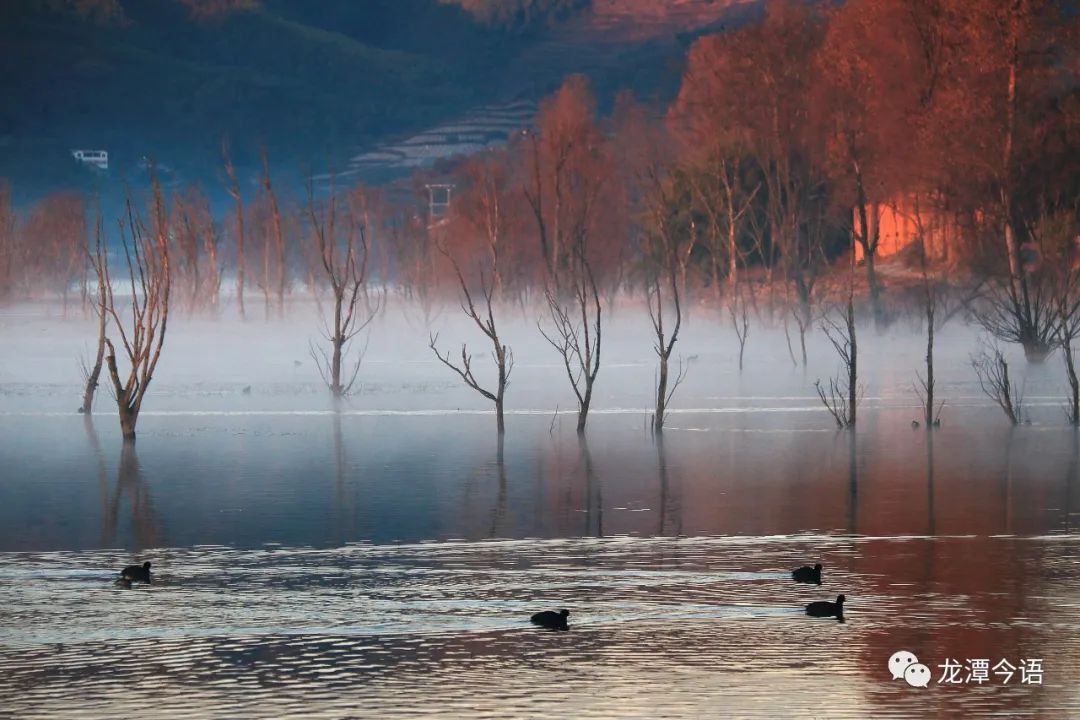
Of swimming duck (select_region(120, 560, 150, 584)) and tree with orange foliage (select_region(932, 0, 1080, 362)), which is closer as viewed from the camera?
swimming duck (select_region(120, 560, 150, 584))

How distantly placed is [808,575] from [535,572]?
205 cm

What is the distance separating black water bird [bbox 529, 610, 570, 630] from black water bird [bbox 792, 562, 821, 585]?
7.14 feet

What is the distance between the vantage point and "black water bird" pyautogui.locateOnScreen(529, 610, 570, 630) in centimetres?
1037

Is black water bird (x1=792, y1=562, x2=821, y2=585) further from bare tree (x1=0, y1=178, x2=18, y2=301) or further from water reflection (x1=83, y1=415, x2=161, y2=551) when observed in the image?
bare tree (x1=0, y1=178, x2=18, y2=301)

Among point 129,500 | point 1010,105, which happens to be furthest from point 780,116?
point 129,500

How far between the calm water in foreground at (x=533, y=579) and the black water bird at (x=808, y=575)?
0.62 feet

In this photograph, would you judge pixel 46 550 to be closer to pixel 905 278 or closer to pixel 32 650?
pixel 32 650

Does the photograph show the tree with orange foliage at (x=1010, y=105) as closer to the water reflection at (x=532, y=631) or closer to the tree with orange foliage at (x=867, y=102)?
the tree with orange foliage at (x=867, y=102)

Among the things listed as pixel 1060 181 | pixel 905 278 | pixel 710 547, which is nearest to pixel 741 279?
pixel 905 278

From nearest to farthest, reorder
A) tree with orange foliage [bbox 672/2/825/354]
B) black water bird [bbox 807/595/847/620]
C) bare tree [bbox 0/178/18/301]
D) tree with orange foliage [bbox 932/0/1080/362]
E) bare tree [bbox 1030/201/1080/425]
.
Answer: black water bird [bbox 807/595/847/620] < bare tree [bbox 1030/201/1080/425] < tree with orange foliage [bbox 932/0/1080/362] < tree with orange foliage [bbox 672/2/825/354] < bare tree [bbox 0/178/18/301]

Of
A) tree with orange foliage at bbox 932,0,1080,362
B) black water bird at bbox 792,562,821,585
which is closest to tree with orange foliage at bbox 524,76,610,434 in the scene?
tree with orange foliage at bbox 932,0,1080,362

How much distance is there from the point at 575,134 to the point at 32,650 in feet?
180

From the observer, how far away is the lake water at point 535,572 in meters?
9.07

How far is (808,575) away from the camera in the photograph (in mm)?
11789
